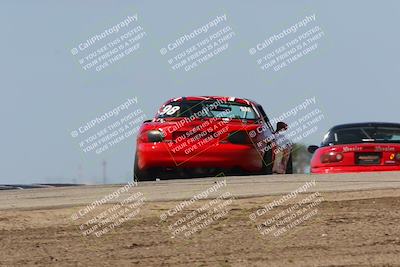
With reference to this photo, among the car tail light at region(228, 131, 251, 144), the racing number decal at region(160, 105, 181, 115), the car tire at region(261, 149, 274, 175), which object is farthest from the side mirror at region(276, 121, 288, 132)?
the racing number decal at region(160, 105, 181, 115)

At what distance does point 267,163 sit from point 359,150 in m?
1.41

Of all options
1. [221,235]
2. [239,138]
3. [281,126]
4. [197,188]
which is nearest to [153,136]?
[239,138]

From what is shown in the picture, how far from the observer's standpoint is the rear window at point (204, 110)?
16188 millimetres

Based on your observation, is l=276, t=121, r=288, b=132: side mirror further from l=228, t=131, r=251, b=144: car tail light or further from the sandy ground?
the sandy ground

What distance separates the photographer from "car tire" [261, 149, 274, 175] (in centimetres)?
1614

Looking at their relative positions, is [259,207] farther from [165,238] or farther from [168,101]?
[168,101]

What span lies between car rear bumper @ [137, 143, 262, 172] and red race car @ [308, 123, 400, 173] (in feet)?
4.03

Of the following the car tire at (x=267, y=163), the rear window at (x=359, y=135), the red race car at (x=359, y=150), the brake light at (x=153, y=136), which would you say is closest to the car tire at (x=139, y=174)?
the brake light at (x=153, y=136)

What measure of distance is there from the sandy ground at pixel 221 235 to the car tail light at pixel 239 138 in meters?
3.90

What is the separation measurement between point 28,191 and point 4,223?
3.27 meters

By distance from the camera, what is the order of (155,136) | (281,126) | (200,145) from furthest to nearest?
1. (281,126)
2. (155,136)
3. (200,145)

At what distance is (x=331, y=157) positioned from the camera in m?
16.2

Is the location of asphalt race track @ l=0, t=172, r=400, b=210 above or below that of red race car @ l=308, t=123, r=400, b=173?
above

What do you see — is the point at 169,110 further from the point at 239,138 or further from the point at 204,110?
the point at 239,138
